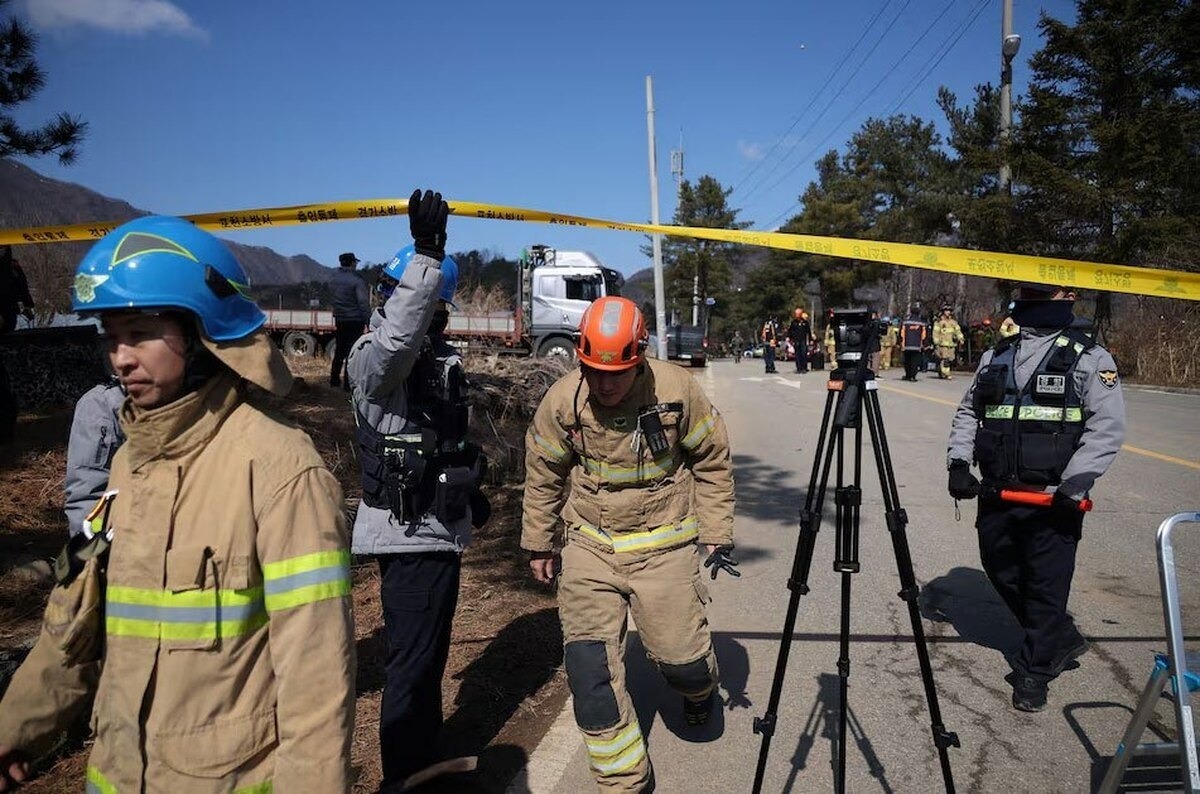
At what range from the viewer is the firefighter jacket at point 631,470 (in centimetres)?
329

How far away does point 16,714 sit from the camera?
1.75 metres

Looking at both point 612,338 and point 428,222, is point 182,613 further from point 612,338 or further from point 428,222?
point 612,338

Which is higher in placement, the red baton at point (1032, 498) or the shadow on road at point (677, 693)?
the red baton at point (1032, 498)

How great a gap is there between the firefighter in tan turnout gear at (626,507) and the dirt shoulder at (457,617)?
0.77 metres

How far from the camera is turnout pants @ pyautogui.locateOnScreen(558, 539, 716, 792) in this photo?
3.05 metres

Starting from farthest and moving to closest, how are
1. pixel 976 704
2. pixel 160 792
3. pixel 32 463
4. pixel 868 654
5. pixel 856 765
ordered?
1. pixel 32 463
2. pixel 868 654
3. pixel 976 704
4. pixel 856 765
5. pixel 160 792

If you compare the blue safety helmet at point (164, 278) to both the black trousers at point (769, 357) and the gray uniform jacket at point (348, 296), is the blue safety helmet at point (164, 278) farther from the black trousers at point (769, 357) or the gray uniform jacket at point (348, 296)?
the black trousers at point (769, 357)

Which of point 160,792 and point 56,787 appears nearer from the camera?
point 160,792

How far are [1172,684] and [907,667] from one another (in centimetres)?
194

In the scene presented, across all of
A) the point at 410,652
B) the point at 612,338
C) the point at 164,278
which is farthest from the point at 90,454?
the point at 612,338

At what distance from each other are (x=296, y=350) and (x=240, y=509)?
74.4ft

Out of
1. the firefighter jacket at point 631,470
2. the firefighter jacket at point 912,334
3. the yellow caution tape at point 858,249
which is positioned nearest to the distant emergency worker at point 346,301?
the yellow caution tape at point 858,249

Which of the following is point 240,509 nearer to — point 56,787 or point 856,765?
point 56,787

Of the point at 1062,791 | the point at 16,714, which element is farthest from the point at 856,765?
the point at 16,714
